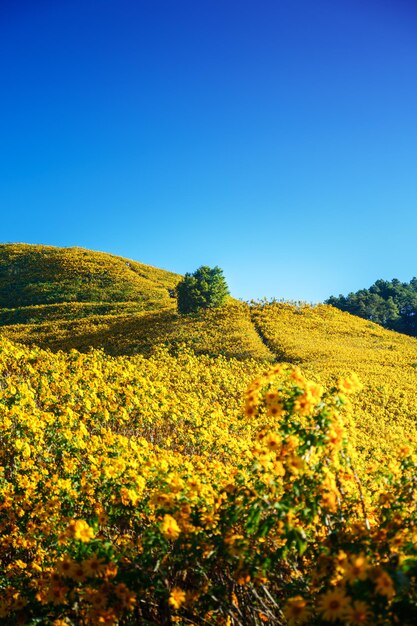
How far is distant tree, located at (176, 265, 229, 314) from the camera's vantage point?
124ft

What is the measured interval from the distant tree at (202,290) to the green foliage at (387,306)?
109 feet

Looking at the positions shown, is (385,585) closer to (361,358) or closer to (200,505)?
(200,505)

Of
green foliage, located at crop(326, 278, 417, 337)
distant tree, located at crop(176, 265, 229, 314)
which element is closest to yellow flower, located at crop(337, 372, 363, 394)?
distant tree, located at crop(176, 265, 229, 314)

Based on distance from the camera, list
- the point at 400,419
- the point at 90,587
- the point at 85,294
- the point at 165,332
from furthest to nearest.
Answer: the point at 85,294, the point at 165,332, the point at 400,419, the point at 90,587

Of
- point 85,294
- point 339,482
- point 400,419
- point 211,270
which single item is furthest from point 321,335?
point 339,482

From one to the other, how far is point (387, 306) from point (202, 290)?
38.9 m

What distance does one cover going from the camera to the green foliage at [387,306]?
65.2m

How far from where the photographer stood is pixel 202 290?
39188mm

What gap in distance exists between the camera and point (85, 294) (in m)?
48.3

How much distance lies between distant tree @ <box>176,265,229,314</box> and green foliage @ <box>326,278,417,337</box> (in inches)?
1313

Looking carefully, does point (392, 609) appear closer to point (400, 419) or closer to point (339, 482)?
point (339, 482)

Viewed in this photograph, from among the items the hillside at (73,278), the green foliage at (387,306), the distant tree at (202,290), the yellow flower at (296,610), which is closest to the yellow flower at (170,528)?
the yellow flower at (296,610)

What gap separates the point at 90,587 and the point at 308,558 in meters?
2.14

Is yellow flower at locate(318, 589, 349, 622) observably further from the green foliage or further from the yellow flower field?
the green foliage
